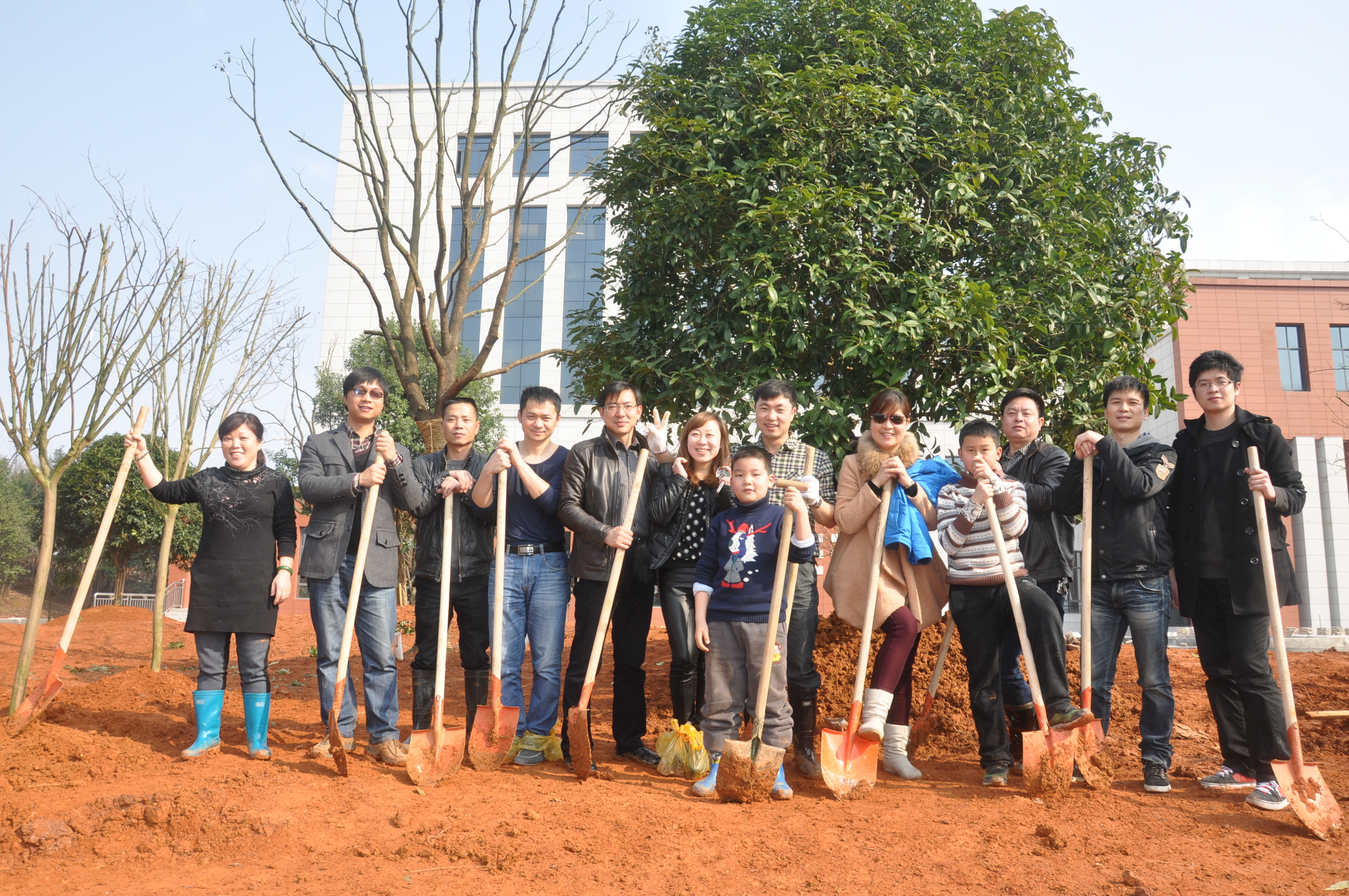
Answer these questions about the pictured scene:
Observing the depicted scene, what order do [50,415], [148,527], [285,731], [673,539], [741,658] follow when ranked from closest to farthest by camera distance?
[741,658] → [673,539] → [285,731] → [50,415] → [148,527]

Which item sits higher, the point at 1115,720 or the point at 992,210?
the point at 992,210

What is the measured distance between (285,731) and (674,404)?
10.3ft

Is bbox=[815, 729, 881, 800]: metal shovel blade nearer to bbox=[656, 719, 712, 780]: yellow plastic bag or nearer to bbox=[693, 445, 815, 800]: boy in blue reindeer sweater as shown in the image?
bbox=[693, 445, 815, 800]: boy in blue reindeer sweater

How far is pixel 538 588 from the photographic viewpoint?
4512 millimetres

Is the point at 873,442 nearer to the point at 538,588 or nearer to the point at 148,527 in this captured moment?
the point at 538,588

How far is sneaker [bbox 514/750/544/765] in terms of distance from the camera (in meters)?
4.39

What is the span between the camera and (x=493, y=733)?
14.2 feet

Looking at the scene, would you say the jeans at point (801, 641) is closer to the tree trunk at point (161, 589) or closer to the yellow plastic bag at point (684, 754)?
the yellow plastic bag at point (684, 754)

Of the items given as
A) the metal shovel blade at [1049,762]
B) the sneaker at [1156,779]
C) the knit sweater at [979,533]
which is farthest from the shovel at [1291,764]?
the knit sweater at [979,533]

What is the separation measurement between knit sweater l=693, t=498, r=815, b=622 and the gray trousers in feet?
0.25

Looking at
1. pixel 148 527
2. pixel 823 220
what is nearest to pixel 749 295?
pixel 823 220

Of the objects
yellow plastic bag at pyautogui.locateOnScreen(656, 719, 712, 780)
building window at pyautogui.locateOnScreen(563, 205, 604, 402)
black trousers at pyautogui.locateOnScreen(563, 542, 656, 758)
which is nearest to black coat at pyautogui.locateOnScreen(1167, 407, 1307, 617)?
yellow plastic bag at pyautogui.locateOnScreen(656, 719, 712, 780)

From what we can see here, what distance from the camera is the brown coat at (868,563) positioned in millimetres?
4336

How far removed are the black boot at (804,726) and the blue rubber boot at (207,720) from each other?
2944 mm
